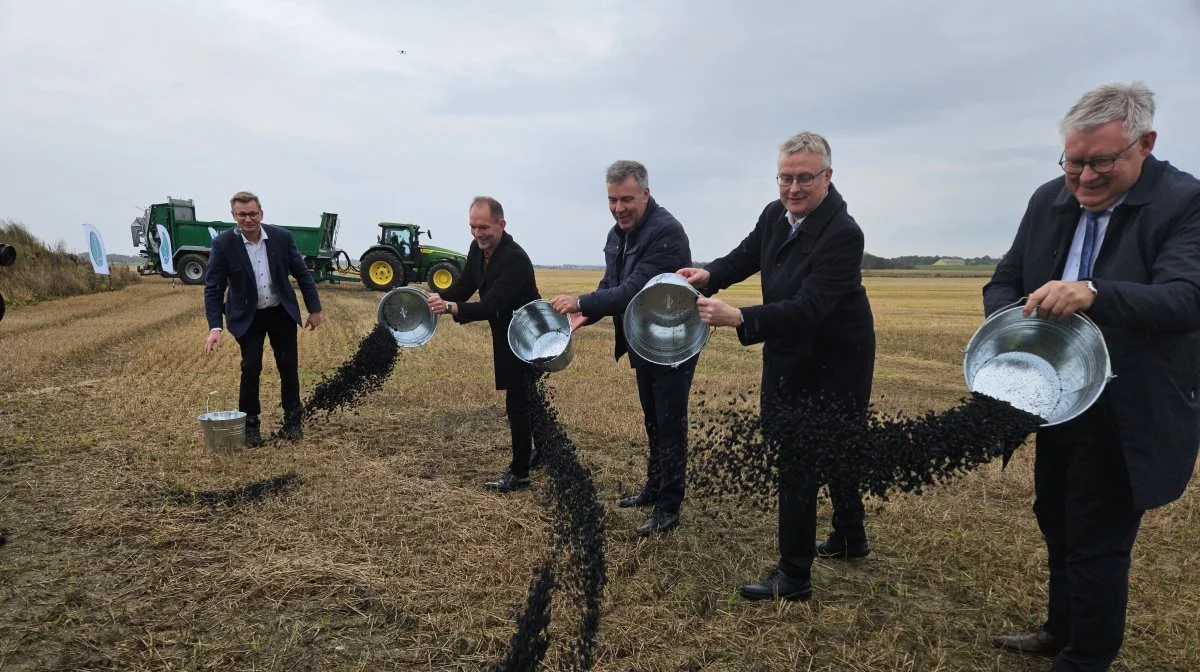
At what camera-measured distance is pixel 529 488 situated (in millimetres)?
4723

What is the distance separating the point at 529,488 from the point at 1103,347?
11.1 feet

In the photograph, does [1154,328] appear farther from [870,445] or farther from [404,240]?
[404,240]

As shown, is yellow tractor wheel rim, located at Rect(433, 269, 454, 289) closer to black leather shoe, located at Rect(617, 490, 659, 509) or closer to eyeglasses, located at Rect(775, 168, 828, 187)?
black leather shoe, located at Rect(617, 490, 659, 509)

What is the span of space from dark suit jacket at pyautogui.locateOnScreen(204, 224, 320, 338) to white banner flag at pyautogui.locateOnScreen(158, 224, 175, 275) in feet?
69.4

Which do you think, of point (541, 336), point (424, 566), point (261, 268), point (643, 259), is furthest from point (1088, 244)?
point (261, 268)

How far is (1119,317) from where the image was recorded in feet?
6.76

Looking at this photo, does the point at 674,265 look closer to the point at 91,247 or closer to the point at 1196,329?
the point at 1196,329

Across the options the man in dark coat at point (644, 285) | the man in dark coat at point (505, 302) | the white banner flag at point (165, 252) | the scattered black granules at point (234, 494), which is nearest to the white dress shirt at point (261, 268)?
the scattered black granules at point (234, 494)

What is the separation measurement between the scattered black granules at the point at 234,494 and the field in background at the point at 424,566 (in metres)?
0.11

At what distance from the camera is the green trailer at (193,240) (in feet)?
79.3

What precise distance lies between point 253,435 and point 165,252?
71.5ft

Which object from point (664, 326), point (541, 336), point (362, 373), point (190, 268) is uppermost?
point (190, 268)

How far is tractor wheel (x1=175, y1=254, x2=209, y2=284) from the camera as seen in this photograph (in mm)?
24391

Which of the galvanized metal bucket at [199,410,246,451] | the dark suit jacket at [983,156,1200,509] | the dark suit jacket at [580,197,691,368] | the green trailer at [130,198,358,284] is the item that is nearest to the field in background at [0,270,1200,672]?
the galvanized metal bucket at [199,410,246,451]
